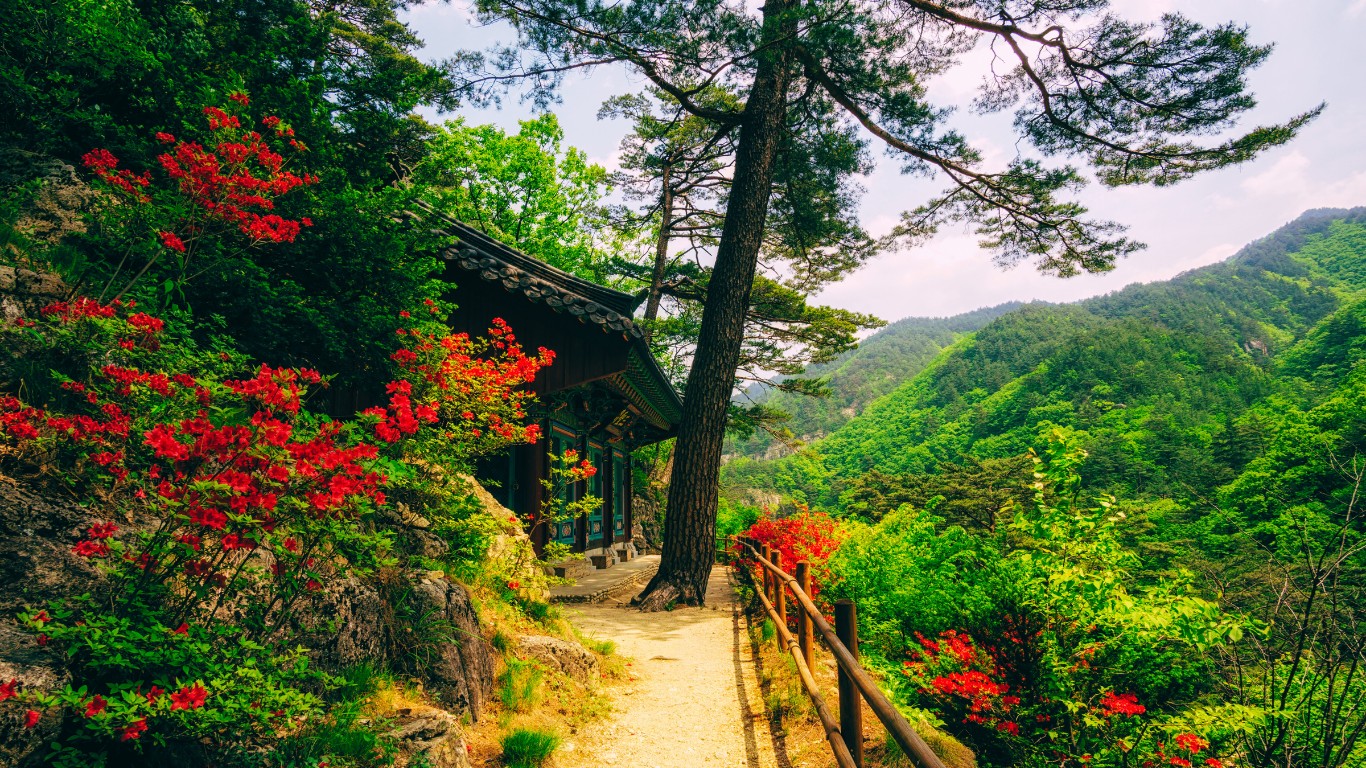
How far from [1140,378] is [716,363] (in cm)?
5362

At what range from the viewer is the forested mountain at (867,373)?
300 feet

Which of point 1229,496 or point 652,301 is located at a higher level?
point 652,301

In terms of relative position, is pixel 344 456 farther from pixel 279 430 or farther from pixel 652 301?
pixel 652 301

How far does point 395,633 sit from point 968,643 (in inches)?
134

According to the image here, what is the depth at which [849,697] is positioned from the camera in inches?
114

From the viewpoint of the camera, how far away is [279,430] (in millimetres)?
1998

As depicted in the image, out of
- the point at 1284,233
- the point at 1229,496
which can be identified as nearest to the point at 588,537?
the point at 1229,496

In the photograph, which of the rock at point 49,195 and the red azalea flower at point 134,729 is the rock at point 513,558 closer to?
the rock at point 49,195

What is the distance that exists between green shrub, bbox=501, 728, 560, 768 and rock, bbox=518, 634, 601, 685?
1.01 m

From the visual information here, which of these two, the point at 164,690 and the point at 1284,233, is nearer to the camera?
the point at 164,690

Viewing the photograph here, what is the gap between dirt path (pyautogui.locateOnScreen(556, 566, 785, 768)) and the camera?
142 inches

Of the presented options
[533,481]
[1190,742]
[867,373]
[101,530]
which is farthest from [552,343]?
[867,373]

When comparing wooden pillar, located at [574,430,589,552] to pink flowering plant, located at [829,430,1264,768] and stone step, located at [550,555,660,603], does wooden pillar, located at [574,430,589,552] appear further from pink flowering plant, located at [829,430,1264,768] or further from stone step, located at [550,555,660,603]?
pink flowering plant, located at [829,430,1264,768]

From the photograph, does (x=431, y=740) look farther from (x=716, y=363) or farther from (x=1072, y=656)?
(x=716, y=363)
